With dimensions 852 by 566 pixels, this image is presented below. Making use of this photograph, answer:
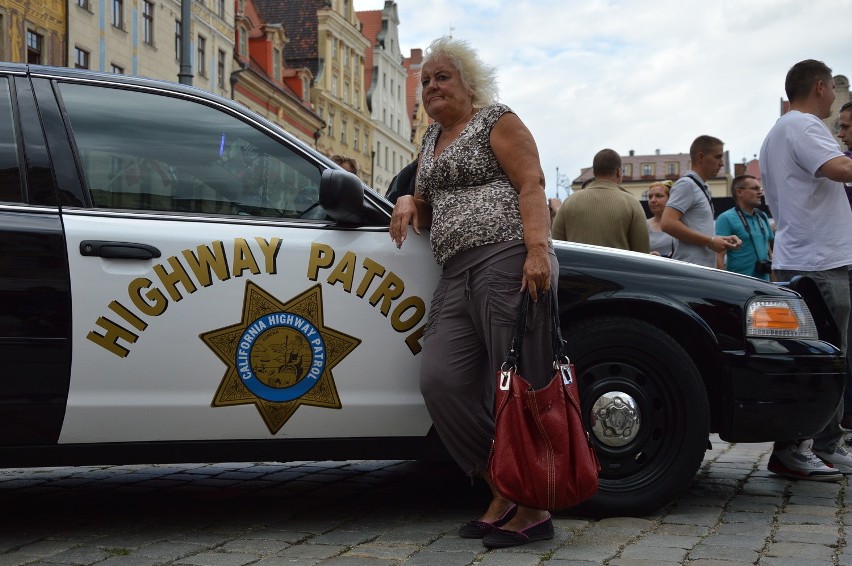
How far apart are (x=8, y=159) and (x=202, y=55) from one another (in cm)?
3808

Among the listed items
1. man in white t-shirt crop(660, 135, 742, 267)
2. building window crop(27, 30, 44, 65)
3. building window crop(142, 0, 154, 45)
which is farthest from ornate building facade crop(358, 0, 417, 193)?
man in white t-shirt crop(660, 135, 742, 267)

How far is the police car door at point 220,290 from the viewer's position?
13.0 ft

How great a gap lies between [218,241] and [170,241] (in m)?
0.17

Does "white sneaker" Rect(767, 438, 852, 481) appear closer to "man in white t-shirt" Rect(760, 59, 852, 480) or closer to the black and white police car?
"man in white t-shirt" Rect(760, 59, 852, 480)

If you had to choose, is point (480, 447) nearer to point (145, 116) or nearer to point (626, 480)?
point (626, 480)

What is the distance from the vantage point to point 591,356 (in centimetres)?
449

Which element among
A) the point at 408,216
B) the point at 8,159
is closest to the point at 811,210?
the point at 408,216

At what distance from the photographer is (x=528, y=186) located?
4.12 metres

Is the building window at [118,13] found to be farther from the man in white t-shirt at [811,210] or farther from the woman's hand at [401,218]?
the woman's hand at [401,218]

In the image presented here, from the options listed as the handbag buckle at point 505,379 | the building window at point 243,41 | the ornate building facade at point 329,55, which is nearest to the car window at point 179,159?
the handbag buckle at point 505,379

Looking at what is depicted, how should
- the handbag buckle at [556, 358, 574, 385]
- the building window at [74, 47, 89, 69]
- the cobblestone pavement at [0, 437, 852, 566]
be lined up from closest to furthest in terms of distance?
the cobblestone pavement at [0, 437, 852, 566], the handbag buckle at [556, 358, 574, 385], the building window at [74, 47, 89, 69]

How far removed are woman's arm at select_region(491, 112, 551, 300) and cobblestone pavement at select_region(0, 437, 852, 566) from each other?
98cm

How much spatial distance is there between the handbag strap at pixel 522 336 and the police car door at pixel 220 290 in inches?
17.9

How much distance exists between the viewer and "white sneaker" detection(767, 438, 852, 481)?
5.49m
